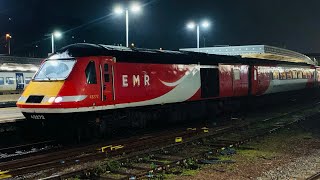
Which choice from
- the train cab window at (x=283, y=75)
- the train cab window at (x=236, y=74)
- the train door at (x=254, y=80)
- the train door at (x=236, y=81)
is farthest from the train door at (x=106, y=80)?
the train cab window at (x=283, y=75)

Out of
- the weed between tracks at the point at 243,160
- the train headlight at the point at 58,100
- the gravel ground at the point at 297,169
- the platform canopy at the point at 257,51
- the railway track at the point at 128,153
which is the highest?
the platform canopy at the point at 257,51

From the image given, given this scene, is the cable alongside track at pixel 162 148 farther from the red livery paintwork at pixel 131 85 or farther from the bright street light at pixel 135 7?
the bright street light at pixel 135 7

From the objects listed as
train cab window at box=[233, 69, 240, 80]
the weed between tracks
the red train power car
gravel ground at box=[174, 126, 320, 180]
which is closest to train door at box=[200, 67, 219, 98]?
the red train power car

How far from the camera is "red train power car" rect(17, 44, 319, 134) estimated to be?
12672 mm

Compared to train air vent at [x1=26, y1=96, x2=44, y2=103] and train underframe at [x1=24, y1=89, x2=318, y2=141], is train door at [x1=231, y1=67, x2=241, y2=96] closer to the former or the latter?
train underframe at [x1=24, y1=89, x2=318, y2=141]

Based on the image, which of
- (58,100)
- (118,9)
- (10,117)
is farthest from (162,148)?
(118,9)

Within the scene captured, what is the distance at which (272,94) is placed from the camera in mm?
27172

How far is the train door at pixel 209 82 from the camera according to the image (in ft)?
63.1

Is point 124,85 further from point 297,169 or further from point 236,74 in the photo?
point 236,74

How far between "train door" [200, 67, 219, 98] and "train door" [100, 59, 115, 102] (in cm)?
654

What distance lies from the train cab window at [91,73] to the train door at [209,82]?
7.29 metres

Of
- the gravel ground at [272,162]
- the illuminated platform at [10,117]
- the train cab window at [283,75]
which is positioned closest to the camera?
the gravel ground at [272,162]

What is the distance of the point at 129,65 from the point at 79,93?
2668 millimetres

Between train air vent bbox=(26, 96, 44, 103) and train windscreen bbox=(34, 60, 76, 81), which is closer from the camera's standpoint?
train air vent bbox=(26, 96, 44, 103)
